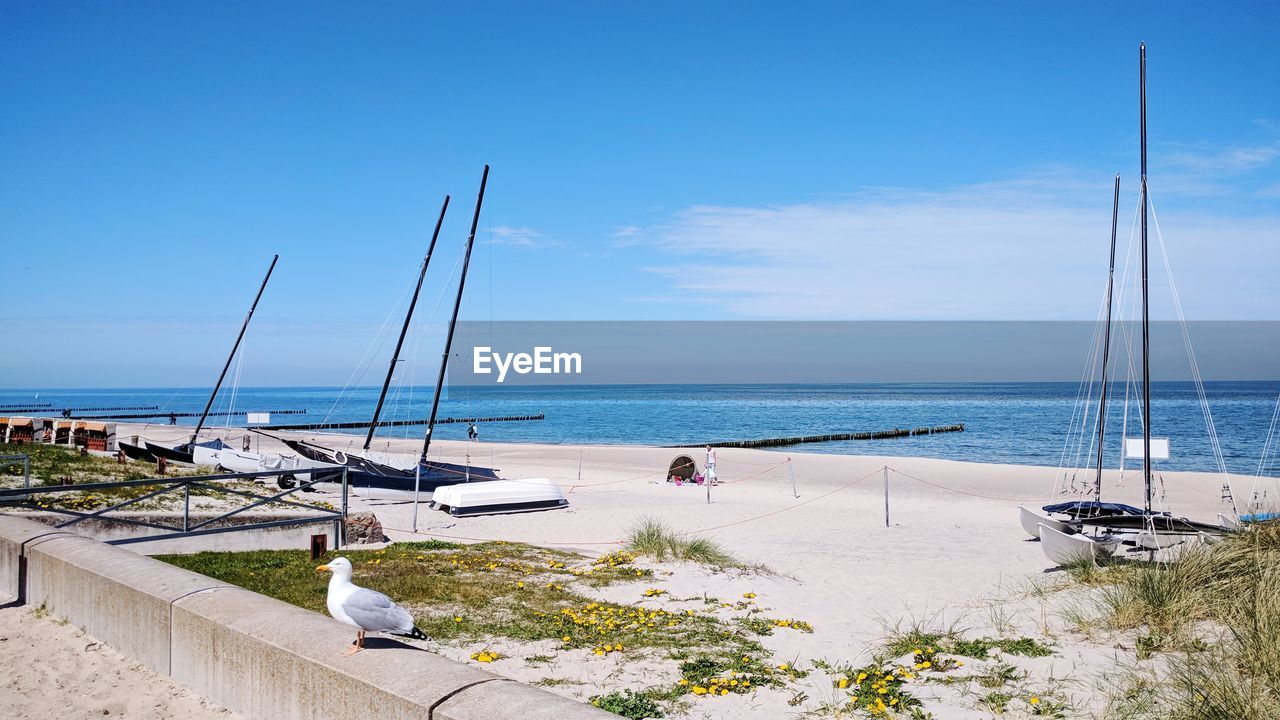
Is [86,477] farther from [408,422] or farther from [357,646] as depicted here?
[408,422]

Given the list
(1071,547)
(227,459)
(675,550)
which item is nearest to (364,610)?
(675,550)

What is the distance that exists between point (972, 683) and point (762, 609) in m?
3.68

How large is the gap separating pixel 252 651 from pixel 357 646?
84 cm

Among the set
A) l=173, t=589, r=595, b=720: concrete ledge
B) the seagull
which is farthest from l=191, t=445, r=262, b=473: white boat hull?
the seagull

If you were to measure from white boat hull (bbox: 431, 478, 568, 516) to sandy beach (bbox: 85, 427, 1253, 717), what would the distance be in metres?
0.51

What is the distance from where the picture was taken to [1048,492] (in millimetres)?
31656

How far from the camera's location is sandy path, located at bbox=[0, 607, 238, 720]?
231 inches

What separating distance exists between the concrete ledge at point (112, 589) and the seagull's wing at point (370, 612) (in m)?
1.61

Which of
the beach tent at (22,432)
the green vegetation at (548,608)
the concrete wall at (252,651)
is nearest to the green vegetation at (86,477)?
the green vegetation at (548,608)

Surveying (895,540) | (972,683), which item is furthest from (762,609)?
(895,540)

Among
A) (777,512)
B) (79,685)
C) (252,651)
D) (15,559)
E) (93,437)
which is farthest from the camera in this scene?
(93,437)

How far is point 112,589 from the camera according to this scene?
7.00 metres

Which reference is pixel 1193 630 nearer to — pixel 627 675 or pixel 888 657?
pixel 888 657

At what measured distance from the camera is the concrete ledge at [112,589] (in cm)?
647
